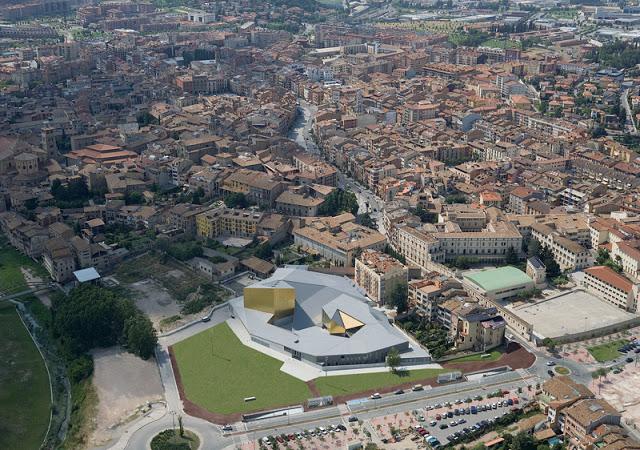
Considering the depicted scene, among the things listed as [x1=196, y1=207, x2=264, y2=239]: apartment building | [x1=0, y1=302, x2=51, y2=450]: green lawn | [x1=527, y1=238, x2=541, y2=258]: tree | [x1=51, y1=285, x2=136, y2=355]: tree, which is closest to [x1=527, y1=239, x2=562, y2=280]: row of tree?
[x1=527, y1=238, x2=541, y2=258]: tree

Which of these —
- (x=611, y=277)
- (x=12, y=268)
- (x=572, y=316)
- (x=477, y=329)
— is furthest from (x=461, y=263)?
(x=12, y=268)

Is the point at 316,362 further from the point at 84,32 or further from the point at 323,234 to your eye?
the point at 84,32

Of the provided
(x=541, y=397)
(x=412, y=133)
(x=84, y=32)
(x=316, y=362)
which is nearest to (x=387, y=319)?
(x=316, y=362)

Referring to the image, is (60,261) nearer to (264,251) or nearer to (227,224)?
(227,224)

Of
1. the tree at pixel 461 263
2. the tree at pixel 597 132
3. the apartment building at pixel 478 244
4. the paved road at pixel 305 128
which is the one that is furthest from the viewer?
the paved road at pixel 305 128

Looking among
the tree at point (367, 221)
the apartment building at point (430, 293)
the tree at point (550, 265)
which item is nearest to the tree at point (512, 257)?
the tree at point (550, 265)

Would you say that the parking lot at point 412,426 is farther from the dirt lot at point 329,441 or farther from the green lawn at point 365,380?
the green lawn at point 365,380
